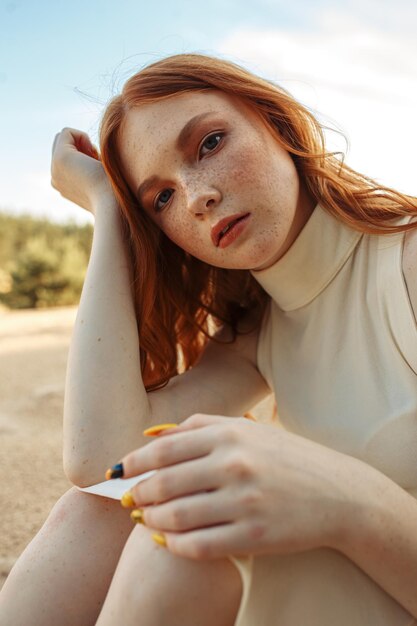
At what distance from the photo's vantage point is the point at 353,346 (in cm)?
172

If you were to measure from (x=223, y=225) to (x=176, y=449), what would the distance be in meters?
0.74

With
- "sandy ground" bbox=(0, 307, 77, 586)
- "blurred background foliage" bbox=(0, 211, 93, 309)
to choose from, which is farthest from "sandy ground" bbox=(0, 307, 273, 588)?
"blurred background foliage" bbox=(0, 211, 93, 309)

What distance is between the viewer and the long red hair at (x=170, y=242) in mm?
1795

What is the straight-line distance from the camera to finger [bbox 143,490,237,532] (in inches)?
40.8

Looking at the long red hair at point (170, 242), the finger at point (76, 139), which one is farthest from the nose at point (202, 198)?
the finger at point (76, 139)

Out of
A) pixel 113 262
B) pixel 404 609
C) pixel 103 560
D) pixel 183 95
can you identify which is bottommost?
pixel 103 560

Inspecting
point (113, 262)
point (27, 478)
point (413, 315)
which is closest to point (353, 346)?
point (413, 315)

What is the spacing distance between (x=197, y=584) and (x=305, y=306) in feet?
3.27

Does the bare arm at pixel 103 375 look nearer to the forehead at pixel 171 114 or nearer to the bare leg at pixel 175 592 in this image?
the forehead at pixel 171 114

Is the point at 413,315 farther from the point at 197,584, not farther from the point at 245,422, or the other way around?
the point at 197,584

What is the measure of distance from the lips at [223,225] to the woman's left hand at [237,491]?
26.2 inches

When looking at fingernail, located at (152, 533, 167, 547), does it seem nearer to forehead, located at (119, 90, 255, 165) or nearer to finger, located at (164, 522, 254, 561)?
finger, located at (164, 522, 254, 561)

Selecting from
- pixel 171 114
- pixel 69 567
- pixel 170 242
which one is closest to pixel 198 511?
pixel 69 567

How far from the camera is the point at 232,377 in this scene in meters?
2.10
